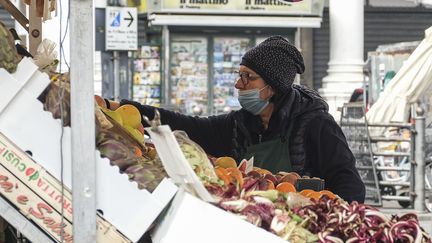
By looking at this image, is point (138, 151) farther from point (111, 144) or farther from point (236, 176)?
point (111, 144)

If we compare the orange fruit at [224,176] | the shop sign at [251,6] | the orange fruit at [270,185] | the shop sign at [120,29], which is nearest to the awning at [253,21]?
the shop sign at [251,6]

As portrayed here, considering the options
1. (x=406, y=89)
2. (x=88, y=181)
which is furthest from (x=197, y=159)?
(x=406, y=89)

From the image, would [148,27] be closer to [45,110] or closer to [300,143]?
[300,143]

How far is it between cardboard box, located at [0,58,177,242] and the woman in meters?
1.61

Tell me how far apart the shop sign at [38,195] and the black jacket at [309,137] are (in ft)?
5.59

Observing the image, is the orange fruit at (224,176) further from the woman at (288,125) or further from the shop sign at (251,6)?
the shop sign at (251,6)

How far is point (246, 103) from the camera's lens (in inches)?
171

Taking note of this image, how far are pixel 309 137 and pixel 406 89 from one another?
9.11 meters

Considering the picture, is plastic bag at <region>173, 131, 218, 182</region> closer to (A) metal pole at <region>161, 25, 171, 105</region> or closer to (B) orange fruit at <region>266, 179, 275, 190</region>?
(B) orange fruit at <region>266, 179, 275, 190</region>

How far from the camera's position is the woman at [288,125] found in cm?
422

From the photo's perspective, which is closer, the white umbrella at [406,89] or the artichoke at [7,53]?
the artichoke at [7,53]

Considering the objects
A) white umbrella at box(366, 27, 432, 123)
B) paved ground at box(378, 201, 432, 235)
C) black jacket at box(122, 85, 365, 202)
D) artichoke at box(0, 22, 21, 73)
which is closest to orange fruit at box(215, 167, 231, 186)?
artichoke at box(0, 22, 21, 73)

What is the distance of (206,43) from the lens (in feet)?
70.2

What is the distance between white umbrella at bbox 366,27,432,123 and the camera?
12.9 m
